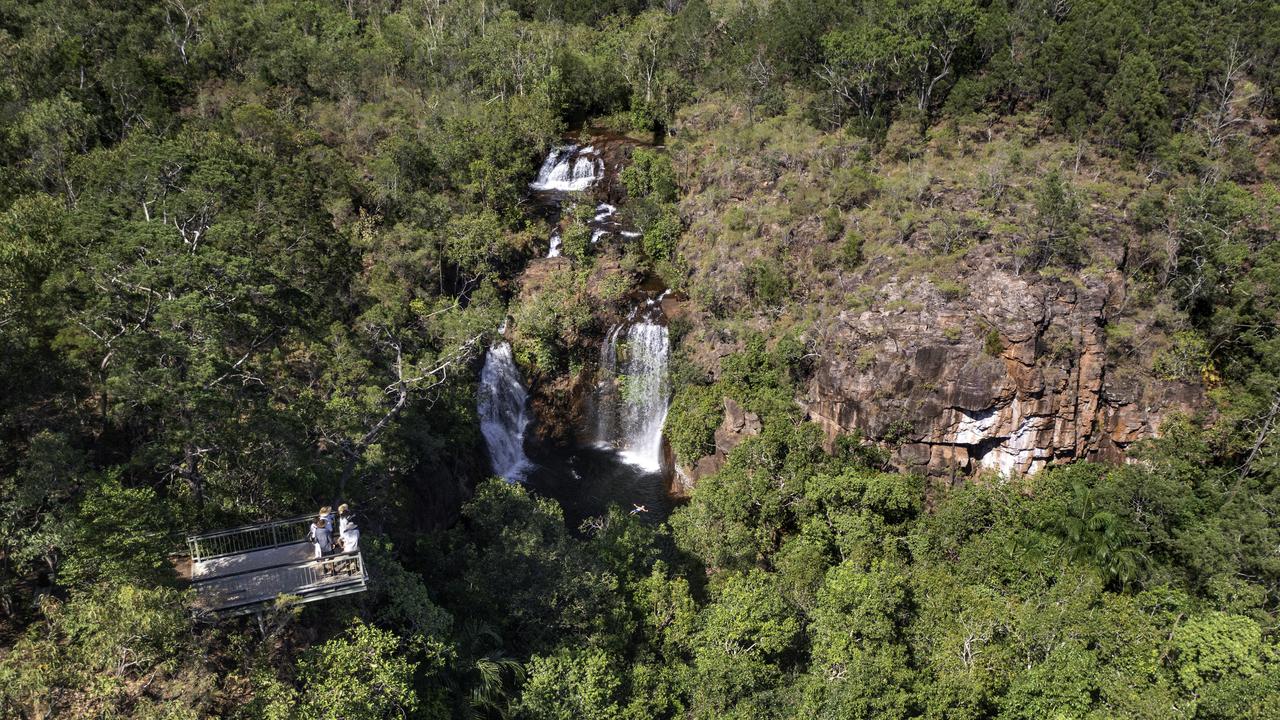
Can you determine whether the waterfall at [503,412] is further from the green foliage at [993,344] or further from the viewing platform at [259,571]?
the green foliage at [993,344]

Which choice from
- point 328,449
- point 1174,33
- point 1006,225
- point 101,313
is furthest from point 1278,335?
point 101,313

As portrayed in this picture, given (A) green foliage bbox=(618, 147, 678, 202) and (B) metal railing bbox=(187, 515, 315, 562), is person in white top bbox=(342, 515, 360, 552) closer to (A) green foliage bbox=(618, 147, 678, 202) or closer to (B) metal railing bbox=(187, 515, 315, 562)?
(B) metal railing bbox=(187, 515, 315, 562)

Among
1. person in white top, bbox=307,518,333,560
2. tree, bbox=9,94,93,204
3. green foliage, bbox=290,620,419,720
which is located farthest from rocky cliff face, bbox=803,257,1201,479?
tree, bbox=9,94,93,204

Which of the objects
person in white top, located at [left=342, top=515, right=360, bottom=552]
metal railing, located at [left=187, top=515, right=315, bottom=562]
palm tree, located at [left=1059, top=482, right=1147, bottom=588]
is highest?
person in white top, located at [left=342, top=515, right=360, bottom=552]

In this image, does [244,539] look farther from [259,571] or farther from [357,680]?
[357,680]

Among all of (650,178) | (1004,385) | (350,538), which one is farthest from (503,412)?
(1004,385)

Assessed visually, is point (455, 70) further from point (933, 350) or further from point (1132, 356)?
point (1132, 356)

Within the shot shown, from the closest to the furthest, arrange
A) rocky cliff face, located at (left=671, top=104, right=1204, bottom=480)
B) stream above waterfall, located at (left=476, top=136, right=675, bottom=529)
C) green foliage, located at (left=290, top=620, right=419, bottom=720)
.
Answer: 1. green foliage, located at (left=290, top=620, right=419, bottom=720)
2. rocky cliff face, located at (left=671, top=104, right=1204, bottom=480)
3. stream above waterfall, located at (left=476, top=136, right=675, bottom=529)
